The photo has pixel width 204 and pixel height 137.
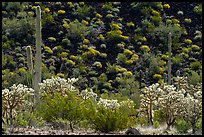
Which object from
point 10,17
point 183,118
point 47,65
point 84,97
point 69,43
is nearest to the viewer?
point 183,118

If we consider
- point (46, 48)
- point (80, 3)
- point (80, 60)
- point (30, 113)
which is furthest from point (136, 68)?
point (30, 113)

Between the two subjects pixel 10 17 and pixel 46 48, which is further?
pixel 10 17

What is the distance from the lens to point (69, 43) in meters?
32.3

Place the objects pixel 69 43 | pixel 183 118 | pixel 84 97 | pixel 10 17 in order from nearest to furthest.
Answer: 1. pixel 183 118
2. pixel 84 97
3. pixel 69 43
4. pixel 10 17

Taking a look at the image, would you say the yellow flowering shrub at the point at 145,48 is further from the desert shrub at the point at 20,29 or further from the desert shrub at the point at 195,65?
the desert shrub at the point at 20,29

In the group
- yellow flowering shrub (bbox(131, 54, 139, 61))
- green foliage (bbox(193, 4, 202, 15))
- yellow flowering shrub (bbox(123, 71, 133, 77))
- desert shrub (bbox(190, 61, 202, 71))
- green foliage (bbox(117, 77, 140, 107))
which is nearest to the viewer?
green foliage (bbox(117, 77, 140, 107))

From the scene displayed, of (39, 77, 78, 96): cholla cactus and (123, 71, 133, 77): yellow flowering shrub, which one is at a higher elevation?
(123, 71, 133, 77): yellow flowering shrub

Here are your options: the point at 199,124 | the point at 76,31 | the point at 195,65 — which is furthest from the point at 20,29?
the point at 199,124

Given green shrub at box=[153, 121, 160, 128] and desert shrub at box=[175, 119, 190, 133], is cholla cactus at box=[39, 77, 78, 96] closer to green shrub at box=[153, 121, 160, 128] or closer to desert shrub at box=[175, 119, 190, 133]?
green shrub at box=[153, 121, 160, 128]

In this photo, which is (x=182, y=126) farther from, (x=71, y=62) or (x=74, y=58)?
(x=74, y=58)

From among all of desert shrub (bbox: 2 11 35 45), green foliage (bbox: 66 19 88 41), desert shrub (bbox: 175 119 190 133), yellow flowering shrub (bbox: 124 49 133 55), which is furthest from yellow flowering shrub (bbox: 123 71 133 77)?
desert shrub (bbox: 175 119 190 133)

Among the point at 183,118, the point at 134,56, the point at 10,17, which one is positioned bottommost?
the point at 183,118

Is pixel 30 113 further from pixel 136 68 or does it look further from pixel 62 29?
pixel 62 29

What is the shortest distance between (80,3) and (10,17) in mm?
4624
